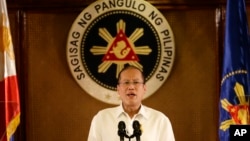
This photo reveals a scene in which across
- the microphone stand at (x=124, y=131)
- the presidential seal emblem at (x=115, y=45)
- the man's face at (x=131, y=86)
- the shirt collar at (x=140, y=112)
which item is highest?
the presidential seal emblem at (x=115, y=45)

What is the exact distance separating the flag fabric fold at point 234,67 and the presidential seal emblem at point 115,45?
2.14 ft

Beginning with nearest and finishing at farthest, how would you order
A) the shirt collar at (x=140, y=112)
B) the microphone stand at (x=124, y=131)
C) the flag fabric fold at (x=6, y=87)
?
the microphone stand at (x=124, y=131) < the flag fabric fold at (x=6, y=87) < the shirt collar at (x=140, y=112)

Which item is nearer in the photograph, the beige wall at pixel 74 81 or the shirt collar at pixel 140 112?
the shirt collar at pixel 140 112

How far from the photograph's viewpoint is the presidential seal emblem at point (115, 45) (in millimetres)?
4223

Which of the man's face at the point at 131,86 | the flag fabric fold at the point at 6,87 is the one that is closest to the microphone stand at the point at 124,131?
the man's face at the point at 131,86

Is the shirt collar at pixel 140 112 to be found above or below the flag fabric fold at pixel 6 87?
below

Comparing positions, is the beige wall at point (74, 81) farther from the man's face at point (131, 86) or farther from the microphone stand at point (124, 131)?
the microphone stand at point (124, 131)

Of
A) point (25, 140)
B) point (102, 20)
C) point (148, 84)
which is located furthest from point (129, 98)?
point (25, 140)

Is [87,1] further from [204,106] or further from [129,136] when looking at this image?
[129,136]

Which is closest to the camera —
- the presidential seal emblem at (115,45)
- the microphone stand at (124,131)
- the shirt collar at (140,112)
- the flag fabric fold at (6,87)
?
the microphone stand at (124,131)

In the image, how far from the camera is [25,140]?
4.30 metres

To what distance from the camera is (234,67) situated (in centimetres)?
368

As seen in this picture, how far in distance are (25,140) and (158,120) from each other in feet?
4.29

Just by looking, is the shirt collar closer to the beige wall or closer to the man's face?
the man's face
